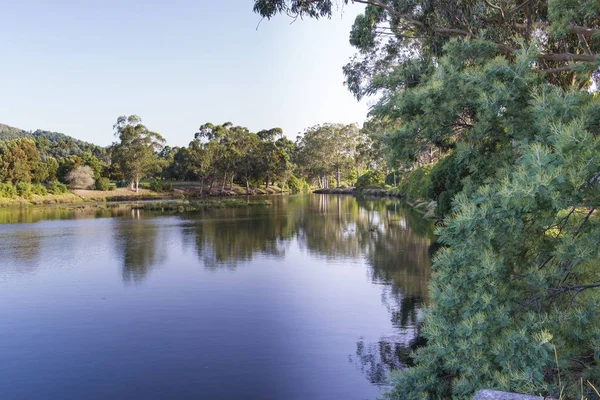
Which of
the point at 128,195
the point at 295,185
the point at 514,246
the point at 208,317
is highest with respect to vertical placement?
the point at 295,185

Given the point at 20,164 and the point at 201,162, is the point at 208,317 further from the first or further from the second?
the point at 201,162

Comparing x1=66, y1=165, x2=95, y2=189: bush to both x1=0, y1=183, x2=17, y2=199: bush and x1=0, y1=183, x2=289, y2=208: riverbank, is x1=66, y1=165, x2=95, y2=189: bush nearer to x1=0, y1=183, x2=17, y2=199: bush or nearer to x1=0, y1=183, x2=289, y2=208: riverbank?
x1=0, y1=183, x2=289, y2=208: riverbank

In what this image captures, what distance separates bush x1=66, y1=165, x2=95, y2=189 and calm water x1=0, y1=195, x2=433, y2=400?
139 feet

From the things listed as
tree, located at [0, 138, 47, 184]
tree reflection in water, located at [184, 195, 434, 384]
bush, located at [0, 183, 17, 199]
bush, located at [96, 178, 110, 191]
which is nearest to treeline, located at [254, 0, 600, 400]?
tree reflection in water, located at [184, 195, 434, 384]

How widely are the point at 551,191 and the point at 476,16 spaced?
736 cm

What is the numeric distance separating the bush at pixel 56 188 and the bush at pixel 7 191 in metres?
5.23

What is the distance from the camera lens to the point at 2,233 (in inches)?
1009

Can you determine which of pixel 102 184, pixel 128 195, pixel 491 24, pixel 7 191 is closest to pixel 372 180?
pixel 128 195

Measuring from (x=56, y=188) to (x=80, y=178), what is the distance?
376 cm

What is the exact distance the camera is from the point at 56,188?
58.6m

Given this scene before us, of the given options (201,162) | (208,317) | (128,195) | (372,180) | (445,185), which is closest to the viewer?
(208,317)

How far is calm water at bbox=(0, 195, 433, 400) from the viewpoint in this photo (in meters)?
7.57

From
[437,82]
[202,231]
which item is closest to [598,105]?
[437,82]

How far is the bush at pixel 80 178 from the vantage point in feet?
202
